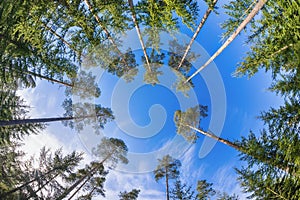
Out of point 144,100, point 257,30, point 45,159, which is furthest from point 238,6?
point 144,100

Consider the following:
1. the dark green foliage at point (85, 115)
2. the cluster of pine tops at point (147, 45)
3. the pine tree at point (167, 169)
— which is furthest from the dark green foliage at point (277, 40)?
the dark green foliage at point (85, 115)

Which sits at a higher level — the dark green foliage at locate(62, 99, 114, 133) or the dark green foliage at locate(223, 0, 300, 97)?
the dark green foliage at locate(62, 99, 114, 133)

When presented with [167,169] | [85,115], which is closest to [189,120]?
[167,169]

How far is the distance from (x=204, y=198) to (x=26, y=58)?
13.4m

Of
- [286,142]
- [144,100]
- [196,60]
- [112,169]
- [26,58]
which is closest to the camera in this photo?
[286,142]

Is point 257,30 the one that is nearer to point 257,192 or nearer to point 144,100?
point 257,192

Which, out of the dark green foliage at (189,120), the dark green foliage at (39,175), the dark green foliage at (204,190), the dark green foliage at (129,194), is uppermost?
the dark green foliage at (189,120)

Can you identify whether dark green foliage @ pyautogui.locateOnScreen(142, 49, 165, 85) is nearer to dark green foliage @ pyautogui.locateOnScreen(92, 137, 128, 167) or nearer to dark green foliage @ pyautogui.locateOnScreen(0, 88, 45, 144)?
dark green foliage @ pyautogui.locateOnScreen(92, 137, 128, 167)

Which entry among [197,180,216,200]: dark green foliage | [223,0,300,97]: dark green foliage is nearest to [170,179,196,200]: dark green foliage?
[197,180,216,200]: dark green foliage

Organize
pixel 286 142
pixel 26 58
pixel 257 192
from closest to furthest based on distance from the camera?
pixel 286 142
pixel 257 192
pixel 26 58

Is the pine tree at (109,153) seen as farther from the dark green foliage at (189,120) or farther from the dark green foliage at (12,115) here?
the dark green foliage at (12,115)

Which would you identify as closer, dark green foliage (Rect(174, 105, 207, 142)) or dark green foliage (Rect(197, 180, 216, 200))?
dark green foliage (Rect(197, 180, 216, 200))

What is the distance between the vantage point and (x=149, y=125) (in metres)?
21.1

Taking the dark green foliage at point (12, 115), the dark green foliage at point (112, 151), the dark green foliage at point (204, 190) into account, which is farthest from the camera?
the dark green foliage at point (112, 151)
